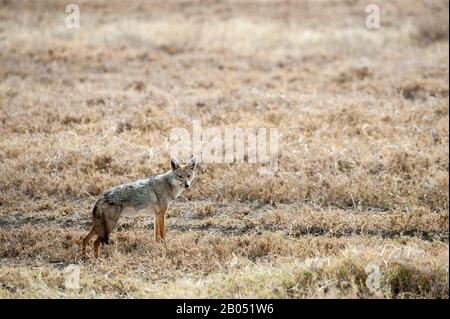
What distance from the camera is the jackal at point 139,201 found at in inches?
338

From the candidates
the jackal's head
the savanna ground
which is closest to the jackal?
the jackal's head

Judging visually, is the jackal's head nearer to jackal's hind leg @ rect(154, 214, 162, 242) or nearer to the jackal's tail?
jackal's hind leg @ rect(154, 214, 162, 242)

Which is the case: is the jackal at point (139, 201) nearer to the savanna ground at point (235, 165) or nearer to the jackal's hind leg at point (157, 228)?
the jackal's hind leg at point (157, 228)

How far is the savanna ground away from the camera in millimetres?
7883

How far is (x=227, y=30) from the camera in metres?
26.2

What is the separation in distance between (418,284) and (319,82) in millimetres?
12486

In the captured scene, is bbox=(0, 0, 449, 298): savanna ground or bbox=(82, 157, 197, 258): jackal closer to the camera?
bbox=(0, 0, 449, 298): savanna ground

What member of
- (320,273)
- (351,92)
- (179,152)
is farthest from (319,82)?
(320,273)

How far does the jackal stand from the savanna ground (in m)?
0.39

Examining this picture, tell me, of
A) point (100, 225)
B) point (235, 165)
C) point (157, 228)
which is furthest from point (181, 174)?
point (235, 165)
